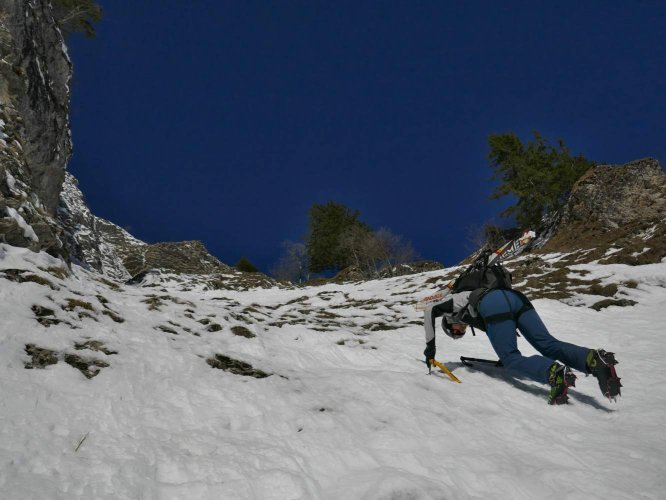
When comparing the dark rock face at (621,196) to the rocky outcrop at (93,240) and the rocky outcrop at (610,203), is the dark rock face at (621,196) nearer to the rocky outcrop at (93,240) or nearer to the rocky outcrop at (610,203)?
the rocky outcrop at (610,203)

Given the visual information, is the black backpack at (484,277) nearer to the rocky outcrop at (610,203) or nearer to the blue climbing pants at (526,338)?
the blue climbing pants at (526,338)

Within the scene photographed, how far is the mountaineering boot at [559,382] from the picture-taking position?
3.70 meters

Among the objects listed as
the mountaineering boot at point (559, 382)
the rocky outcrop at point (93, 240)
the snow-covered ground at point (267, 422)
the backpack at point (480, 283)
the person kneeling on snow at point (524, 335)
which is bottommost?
the snow-covered ground at point (267, 422)

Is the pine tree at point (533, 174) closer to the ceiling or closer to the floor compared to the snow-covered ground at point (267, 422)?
closer to the ceiling

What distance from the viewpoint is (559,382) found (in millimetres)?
3707

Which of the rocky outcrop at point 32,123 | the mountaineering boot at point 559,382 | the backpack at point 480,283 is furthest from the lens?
the rocky outcrop at point 32,123

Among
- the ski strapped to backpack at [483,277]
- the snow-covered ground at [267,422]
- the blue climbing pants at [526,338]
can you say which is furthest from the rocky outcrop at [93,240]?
the blue climbing pants at [526,338]

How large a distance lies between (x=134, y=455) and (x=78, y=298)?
3078 mm

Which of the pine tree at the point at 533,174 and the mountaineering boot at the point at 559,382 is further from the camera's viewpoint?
the pine tree at the point at 533,174

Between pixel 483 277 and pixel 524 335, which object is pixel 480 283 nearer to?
pixel 483 277

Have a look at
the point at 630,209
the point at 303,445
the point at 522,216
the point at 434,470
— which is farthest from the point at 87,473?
the point at 522,216

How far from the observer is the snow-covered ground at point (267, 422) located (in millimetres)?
2080

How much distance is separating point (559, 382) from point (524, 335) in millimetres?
688

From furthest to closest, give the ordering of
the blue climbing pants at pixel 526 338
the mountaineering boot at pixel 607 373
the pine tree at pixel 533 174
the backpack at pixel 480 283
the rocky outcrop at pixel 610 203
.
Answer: the pine tree at pixel 533 174, the rocky outcrop at pixel 610 203, the backpack at pixel 480 283, the blue climbing pants at pixel 526 338, the mountaineering boot at pixel 607 373
